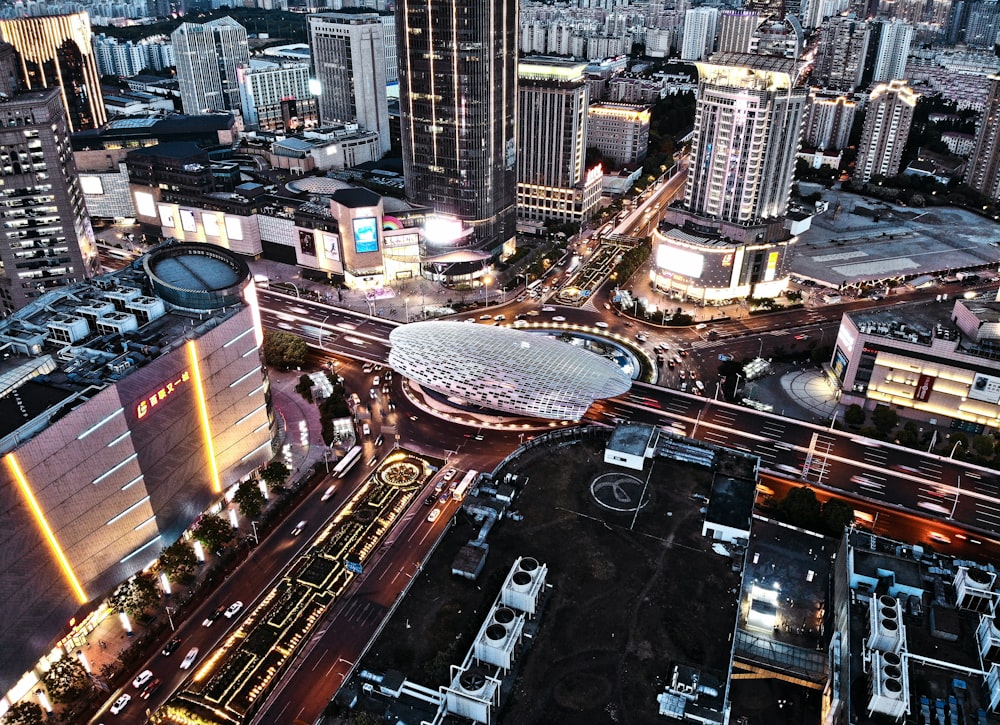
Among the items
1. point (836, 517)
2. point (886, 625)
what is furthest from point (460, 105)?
point (886, 625)

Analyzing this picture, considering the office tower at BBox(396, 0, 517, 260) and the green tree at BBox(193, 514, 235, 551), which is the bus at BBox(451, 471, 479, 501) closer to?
the green tree at BBox(193, 514, 235, 551)

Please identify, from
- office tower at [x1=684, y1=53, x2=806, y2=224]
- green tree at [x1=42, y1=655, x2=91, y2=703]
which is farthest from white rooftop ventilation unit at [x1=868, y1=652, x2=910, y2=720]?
office tower at [x1=684, y1=53, x2=806, y2=224]

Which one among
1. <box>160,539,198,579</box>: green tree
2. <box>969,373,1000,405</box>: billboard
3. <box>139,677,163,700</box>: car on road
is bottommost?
<box>139,677,163,700</box>: car on road

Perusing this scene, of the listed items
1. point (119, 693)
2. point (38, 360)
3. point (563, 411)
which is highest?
point (38, 360)

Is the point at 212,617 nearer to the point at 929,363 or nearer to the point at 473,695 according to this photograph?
the point at 473,695

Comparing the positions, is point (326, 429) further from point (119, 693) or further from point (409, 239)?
point (409, 239)

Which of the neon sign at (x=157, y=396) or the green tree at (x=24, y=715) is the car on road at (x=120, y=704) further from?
the neon sign at (x=157, y=396)

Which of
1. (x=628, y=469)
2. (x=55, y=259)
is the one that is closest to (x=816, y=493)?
(x=628, y=469)
